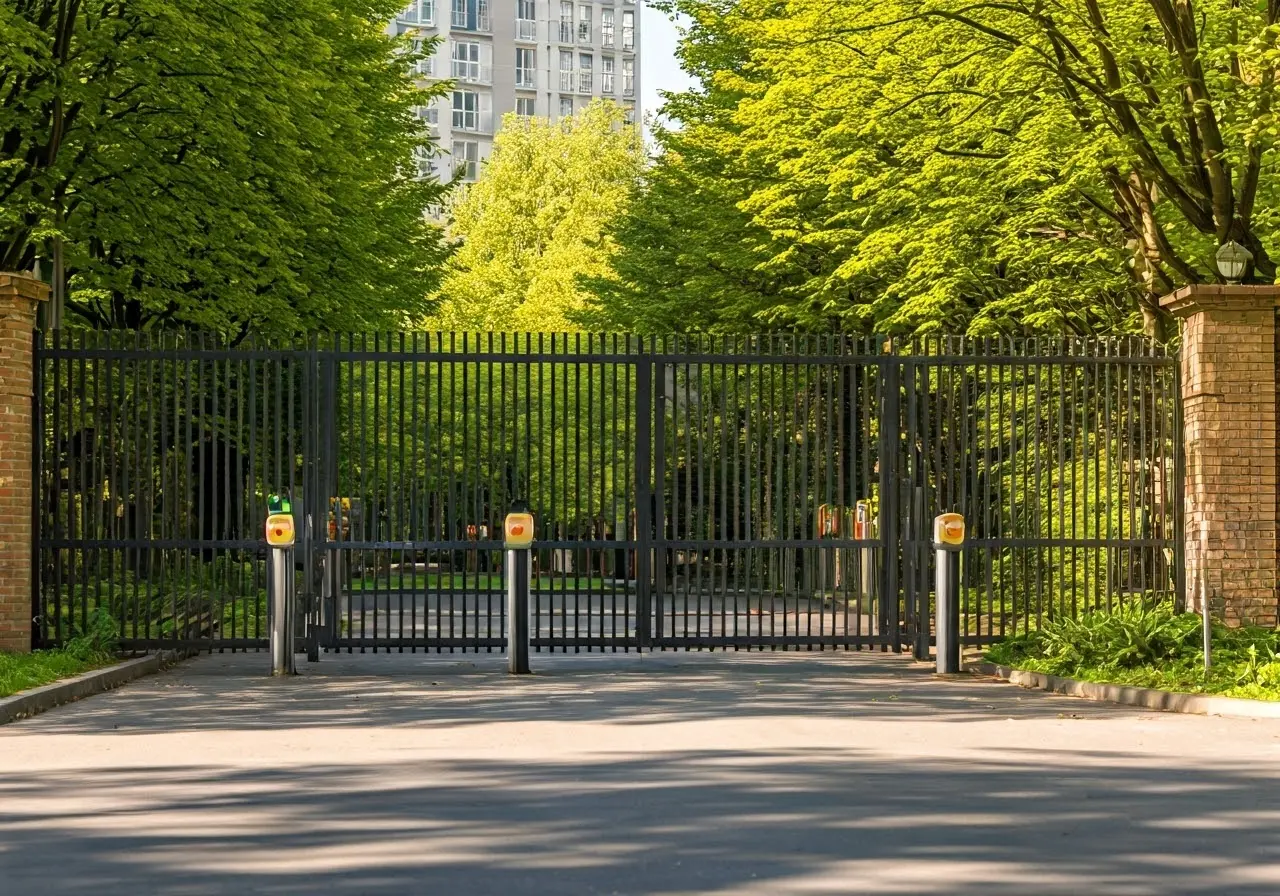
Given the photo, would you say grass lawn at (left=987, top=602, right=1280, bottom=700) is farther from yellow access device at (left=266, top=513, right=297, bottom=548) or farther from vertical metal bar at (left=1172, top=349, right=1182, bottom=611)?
yellow access device at (left=266, top=513, right=297, bottom=548)

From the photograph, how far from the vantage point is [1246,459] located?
60.0ft

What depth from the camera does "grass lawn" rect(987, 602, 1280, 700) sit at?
1541cm

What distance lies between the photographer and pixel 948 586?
57.5ft

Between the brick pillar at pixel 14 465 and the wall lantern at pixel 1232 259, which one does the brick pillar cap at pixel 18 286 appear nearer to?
the brick pillar at pixel 14 465

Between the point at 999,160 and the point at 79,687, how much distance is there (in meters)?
13.5

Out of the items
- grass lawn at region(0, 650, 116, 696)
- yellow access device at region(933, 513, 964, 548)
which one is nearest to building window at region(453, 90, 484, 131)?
grass lawn at region(0, 650, 116, 696)

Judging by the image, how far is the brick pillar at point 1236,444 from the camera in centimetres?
1812

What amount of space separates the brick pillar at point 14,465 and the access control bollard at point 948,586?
322 inches

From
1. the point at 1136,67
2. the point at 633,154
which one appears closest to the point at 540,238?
the point at 633,154

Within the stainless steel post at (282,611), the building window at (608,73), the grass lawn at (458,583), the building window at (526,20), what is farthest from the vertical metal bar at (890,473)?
the building window at (608,73)

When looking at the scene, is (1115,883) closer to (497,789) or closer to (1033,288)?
(497,789)

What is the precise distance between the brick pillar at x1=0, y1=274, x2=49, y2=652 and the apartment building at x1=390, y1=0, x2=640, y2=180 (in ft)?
294

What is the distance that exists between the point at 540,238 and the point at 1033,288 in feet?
143

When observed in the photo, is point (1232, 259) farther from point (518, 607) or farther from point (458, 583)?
point (458, 583)
